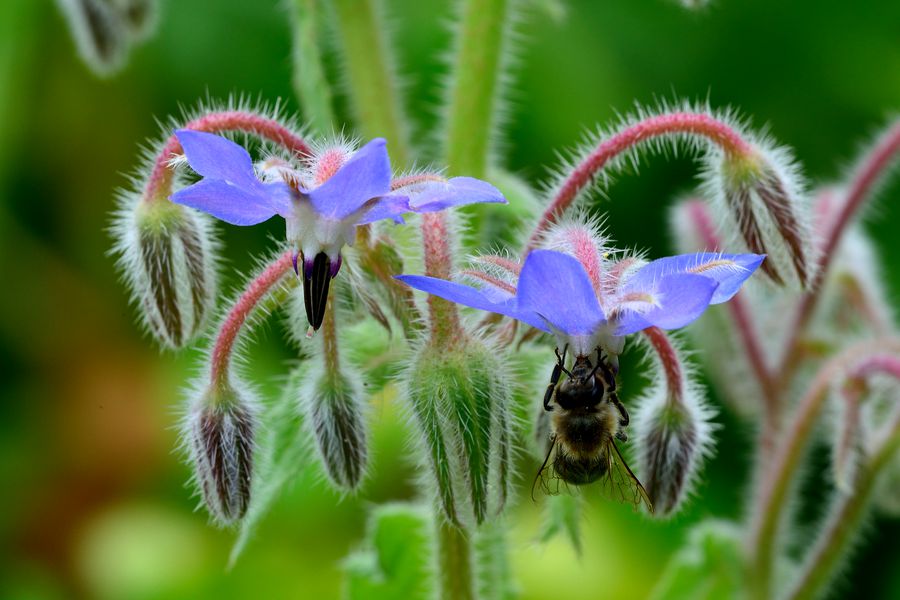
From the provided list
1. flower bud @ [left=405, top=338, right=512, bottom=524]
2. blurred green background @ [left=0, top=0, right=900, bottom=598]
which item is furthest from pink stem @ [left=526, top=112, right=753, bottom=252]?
blurred green background @ [left=0, top=0, right=900, bottom=598]

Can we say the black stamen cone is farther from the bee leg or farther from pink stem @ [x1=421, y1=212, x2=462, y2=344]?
the bee leg

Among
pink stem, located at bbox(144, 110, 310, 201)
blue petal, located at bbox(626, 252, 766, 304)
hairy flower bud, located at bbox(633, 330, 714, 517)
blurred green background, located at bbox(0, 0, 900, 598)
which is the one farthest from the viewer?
blurred green background, located at bbox(0, 0, 900, 598)

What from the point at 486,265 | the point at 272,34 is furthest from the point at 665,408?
the point at 272,34

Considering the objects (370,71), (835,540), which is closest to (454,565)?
(835,540)

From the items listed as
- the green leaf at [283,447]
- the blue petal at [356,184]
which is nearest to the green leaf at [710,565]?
the green leaf at [283,447]

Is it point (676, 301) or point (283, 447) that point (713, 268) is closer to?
point (676, 301)

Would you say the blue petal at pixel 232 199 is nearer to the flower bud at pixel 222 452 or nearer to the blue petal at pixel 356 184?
the blue petal at pixel 356 184
